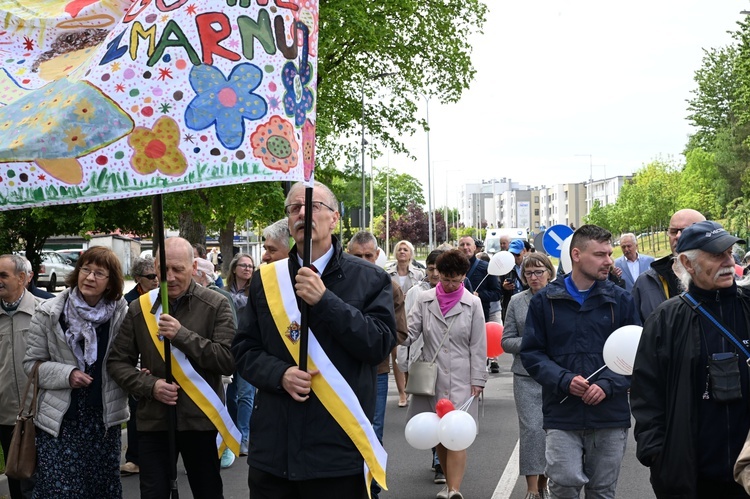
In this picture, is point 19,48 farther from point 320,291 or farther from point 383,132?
point 383,132

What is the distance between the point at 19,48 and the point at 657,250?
9246 cm

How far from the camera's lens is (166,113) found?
142 inches

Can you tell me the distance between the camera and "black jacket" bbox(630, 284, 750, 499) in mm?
4043

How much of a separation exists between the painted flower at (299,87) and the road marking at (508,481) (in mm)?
4584

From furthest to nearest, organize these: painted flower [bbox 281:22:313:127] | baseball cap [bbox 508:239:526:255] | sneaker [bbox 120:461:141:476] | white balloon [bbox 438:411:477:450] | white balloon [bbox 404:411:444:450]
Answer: baseball cap [bbox 508:239:526:255]
sneaker [bbox 120:461:141:476]
white balloon [bbox 404:411:444:450]
white balloon [bbox 438:411:477:450]
painted flower [bbox 281:22:313:127]

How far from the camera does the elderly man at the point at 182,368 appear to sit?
5.29 metres

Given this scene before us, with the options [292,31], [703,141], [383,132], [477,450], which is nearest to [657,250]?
[703,141]

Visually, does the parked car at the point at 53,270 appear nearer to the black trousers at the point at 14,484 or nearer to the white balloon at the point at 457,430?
the black trousers at the point at 14,484

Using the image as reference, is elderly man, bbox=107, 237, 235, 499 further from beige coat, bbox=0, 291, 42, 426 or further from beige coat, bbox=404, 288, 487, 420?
beige coat, bbox=404, 288, 487, 420

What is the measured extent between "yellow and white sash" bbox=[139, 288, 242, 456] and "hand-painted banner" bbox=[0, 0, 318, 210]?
6.04 feet

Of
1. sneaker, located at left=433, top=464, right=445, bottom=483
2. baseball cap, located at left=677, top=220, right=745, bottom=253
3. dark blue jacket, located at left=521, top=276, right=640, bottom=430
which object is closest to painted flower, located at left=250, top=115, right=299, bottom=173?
baseball cap, located at left=677, top=220, right=745, bottom=253

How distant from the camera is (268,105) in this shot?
3.69 m

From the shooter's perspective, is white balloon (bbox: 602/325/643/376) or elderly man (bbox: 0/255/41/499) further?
elderly man (bbox: 0/255/41/499)

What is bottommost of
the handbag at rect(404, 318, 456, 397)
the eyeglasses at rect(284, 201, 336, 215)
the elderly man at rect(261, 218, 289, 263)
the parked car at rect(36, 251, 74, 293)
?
the parked car at rect(36, 251, 74, 293)
